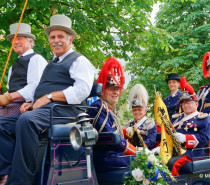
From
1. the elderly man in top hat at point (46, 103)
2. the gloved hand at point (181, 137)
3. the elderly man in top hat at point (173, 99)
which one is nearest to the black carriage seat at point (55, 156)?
the elderly man in top hat at point (46, 103)

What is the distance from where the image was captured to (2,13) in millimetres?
6504

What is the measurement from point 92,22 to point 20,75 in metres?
3.94

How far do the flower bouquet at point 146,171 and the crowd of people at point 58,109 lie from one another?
0.14 m

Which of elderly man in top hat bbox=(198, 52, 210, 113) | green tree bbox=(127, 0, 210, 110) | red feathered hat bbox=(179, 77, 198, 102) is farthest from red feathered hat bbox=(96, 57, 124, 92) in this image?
green tree bbox=(127, 0, 210, 110)

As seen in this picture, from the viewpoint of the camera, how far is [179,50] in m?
13.8

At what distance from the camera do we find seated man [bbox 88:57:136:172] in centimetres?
371

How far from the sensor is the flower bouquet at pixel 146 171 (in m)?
3.49

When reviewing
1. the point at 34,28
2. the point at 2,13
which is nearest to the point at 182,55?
the point at 34,28

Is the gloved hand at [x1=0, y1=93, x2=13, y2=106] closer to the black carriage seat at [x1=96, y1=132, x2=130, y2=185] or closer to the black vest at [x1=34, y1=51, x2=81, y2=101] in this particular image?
the black vest at [x1=34, y1=51, x2=81, y2=101]

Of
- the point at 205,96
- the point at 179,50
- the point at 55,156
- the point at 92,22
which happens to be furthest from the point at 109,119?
the point at 179,50

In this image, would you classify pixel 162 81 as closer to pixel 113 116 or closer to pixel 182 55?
Answer: pixel 182 55

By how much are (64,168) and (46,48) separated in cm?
393

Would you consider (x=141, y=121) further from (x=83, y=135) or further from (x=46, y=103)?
(x=83, y=135)

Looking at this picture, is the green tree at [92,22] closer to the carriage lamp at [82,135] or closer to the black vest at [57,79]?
the black vest at [57,79]
